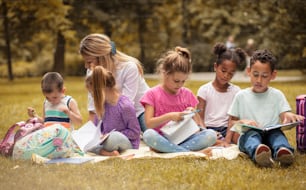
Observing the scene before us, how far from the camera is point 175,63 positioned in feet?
17.3

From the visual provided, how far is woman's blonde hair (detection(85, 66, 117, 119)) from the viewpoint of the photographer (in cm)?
527

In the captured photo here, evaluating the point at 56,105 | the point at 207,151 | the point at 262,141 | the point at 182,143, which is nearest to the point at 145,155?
the point at 182,143

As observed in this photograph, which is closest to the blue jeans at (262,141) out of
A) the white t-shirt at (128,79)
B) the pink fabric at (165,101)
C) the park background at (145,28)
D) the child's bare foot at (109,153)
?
the pink fabric at (165,101)

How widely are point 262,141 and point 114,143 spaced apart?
4.15 ft

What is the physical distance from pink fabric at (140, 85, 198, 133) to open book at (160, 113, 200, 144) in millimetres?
101

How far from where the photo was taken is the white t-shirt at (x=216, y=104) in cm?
599

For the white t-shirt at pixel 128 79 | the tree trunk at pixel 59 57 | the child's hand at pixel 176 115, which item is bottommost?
the tree trunk at pixel 59 57

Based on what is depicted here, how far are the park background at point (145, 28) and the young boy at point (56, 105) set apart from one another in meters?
6.23

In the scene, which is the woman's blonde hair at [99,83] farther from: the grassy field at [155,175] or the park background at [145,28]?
the park background at [145,28]

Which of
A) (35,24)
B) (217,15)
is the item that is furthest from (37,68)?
(217,15)

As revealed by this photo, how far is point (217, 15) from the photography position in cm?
2534

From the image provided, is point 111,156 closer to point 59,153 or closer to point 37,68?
point 59,153

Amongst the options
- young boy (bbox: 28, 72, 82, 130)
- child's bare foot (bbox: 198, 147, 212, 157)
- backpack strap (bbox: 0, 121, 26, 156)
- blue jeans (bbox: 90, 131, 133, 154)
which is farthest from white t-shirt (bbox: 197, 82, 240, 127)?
backpack strap (bbox: 0, 121, 26, 156)

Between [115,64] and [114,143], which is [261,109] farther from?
[115,64]
